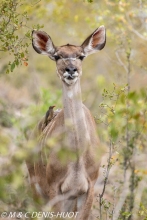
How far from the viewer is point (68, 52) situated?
8.74m

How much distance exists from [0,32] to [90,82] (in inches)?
655

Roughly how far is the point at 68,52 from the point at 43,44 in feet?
2.14

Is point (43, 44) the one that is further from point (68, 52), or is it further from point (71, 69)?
point (71, 69)

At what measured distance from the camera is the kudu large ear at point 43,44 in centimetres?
910

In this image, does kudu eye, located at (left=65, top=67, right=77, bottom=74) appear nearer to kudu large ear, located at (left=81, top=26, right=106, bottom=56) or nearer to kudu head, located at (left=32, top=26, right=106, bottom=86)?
kudu head, located at (left=32, top=26, right=106, bottom=86)

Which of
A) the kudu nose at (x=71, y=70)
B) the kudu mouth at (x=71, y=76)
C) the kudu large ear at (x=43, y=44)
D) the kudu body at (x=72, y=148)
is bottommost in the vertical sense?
the kudu body at (x=72, y=148)

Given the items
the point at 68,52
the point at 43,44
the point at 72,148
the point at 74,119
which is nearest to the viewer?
the point at 72,148

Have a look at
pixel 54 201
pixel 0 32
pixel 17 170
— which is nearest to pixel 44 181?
pixel 54 201

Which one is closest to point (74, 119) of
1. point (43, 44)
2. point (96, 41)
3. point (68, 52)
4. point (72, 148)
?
point (72, 148)

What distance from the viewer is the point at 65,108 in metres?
8.30

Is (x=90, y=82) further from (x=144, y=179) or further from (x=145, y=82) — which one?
(x=144, y=179)

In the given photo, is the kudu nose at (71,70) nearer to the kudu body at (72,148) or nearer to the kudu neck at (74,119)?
the kudu body at (72,148)

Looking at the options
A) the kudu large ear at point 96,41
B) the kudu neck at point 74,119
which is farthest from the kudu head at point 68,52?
the kudu neck at point 74,119

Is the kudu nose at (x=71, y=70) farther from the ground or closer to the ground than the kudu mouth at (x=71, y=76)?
farther from the ground
